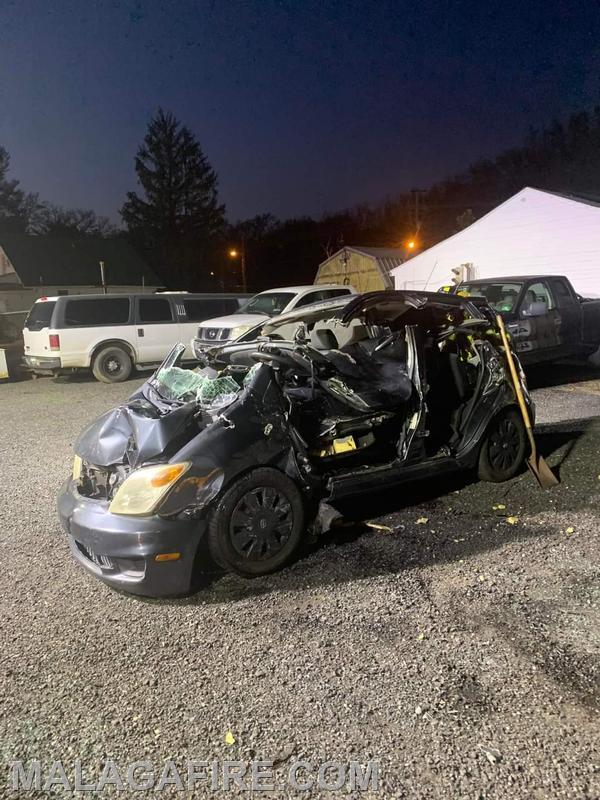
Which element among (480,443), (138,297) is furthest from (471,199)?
(480,443)

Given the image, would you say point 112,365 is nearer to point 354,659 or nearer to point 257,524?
point 257,524

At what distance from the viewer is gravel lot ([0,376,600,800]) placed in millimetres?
2246

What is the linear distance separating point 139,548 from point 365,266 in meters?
33.4

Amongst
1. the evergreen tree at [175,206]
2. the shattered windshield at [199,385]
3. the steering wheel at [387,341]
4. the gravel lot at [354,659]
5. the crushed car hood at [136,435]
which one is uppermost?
the evergreen tree at [175,206]

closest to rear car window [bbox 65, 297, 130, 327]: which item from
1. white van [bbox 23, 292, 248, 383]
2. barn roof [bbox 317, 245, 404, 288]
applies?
white van [bbox 23, 292, 248, 383]

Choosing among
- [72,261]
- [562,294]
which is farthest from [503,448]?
[72,261]

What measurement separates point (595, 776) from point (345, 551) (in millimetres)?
2023

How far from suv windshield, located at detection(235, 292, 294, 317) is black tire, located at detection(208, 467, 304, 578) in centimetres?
840

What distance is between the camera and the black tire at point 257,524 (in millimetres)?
3334

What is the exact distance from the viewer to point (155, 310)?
12.5m

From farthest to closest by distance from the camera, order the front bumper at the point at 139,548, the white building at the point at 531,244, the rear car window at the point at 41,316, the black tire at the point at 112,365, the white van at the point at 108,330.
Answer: the white building at the point at 531,244 < the black tire at the point at 112,365 < the rear car window at the point at 41,316 < the white van at the point at 108,330 < the front bumper at the point at 139,548

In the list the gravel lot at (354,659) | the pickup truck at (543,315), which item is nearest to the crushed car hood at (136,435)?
the gravel lot at (354,659)

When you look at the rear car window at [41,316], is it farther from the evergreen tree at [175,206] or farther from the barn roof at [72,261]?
the evergreen tree at [175,206]

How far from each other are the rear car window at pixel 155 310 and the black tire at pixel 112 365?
2.93ft
